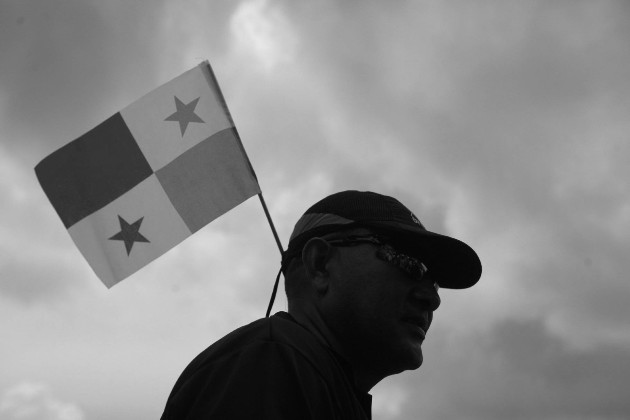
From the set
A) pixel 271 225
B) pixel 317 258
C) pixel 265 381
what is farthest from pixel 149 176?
pixel 265 381

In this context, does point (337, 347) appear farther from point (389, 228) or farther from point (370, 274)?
point (389, 228)

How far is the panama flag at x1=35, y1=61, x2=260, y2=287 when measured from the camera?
5.92m

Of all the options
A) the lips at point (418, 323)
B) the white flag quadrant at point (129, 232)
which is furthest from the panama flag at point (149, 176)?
the lips at point (418, 323)

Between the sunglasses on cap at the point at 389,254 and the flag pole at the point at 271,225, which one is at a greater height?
the flag pole at the point at 271,225

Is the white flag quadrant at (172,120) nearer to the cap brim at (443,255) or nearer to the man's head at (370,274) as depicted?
the man's head at (370,274)

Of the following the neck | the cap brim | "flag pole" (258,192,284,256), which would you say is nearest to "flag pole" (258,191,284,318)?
"flag pole" (258,192,284,256)

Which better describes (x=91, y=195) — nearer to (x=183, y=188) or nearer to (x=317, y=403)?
(x=183, y=188)

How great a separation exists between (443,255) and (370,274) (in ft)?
1.33

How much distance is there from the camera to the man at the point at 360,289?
105 inches

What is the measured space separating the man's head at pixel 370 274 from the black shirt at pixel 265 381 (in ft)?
1.92

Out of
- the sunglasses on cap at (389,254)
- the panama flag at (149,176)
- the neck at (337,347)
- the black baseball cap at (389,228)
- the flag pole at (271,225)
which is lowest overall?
the neck at (337,347)

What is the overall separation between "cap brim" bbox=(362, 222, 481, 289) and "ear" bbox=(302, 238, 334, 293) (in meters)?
0.24

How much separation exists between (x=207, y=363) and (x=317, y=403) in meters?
0.40

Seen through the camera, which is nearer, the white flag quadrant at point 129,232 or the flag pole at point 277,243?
the flag pole at point 277,243
